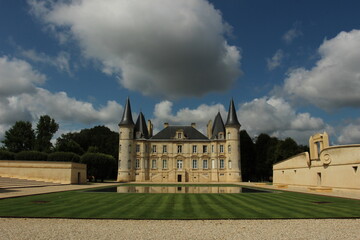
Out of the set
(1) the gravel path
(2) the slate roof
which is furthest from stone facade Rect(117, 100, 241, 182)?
(1) the gravel path

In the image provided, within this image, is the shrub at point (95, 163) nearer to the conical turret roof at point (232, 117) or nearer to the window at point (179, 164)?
the window at point (179, 164)

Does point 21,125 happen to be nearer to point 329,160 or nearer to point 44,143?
point 44,143

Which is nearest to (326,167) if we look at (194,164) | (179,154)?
(194,164)

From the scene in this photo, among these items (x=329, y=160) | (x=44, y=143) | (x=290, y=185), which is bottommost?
(x=290, y=185)

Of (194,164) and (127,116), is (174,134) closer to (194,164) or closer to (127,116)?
(194,164)

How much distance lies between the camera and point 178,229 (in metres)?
8.14

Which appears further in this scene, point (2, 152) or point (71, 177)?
point (2, 152)

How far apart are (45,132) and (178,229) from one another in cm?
5309

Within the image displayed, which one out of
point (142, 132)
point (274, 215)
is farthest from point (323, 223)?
point (142, 132)

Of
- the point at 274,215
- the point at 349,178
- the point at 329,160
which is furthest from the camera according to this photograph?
the point at 329,160

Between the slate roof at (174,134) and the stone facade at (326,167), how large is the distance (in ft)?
82.3

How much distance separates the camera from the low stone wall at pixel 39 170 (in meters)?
33.5

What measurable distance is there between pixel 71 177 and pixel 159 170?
68.0 ft

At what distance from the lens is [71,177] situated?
112 ft
